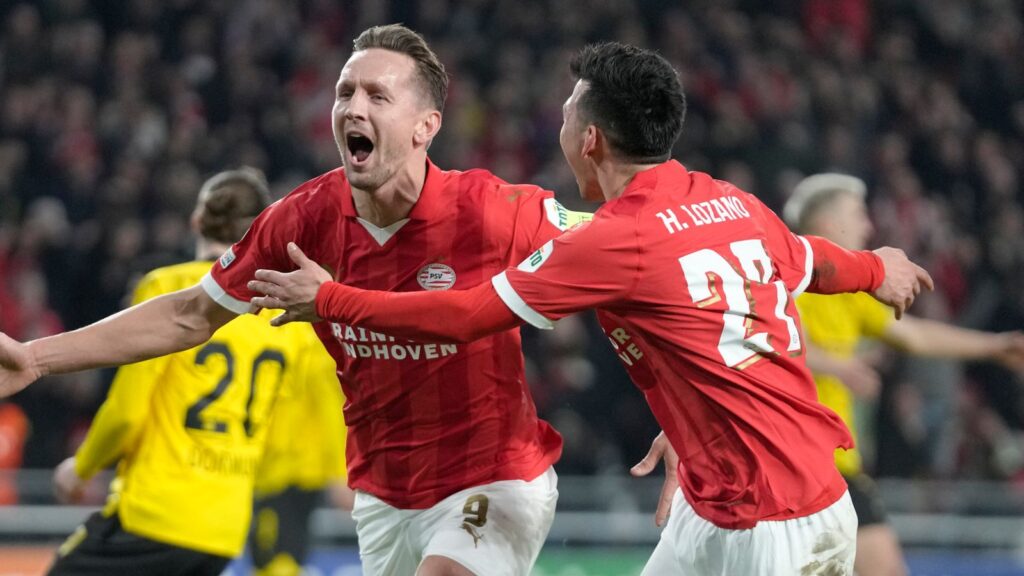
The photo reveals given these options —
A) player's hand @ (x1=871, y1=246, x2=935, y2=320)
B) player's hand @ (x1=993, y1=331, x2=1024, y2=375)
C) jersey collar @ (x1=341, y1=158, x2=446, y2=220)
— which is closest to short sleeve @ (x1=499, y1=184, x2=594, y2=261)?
jersey collar @ (x1=341, y1=158, x2=446, y2=220)

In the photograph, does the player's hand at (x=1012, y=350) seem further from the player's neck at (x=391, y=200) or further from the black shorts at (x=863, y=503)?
the player's neck at (x=391, y=200)

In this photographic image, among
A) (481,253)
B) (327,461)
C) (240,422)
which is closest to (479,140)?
(327,461)

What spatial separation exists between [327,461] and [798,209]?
263cm

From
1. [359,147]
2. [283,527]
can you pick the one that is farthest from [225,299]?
[283,527]

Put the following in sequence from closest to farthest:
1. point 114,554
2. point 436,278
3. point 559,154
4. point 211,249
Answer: point 436,278 < point 114,554 < point 211,249 < point 559,154

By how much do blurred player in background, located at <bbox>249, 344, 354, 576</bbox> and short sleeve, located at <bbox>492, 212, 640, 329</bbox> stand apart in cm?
337

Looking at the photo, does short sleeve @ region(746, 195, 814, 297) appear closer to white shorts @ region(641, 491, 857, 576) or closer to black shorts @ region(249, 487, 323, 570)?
white shorts @ region(641, 491, 857, 576)

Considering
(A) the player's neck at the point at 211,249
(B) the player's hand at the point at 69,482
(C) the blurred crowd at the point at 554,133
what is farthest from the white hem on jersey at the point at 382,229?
(C) the blurred crowd at the point at 554,133

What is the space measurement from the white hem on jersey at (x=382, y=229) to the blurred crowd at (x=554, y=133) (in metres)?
5.82

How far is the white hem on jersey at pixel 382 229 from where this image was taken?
14.8 ft

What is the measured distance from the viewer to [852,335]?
22.1 ft

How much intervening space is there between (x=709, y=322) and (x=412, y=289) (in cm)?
103

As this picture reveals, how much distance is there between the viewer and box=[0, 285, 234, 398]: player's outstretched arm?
4.26 metres

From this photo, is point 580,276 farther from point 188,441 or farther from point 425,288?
point 188,441
